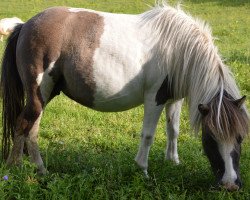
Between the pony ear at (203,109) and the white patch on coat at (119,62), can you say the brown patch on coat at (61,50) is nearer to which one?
the white patch on coat at (119,62)

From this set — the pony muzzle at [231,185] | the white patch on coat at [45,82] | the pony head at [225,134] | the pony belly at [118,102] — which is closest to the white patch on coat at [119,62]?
the pony belly at [118,102]

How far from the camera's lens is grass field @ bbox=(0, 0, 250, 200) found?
12.5ft

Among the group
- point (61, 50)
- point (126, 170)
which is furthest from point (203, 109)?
point (61, 50)

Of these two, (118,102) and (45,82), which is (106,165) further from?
(45,82)

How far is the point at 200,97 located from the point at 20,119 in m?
1.91

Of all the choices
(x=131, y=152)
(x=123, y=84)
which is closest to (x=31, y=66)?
(x=123, y=84)

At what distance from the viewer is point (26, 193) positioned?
3762 mm

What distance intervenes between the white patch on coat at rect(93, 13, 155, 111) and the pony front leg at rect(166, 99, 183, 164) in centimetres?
70

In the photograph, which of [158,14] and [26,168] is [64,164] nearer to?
[26,168]

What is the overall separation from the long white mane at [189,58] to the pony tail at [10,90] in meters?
A: 1.47

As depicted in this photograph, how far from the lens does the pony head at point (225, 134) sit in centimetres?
352

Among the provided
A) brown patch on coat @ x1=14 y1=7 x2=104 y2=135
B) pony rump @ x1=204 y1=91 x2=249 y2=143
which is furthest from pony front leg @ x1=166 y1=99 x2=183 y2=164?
pony rump @ x1=204 y1=91 x2=249 y2=143

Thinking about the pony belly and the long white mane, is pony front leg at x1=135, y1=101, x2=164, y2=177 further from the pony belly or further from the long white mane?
the long white mane

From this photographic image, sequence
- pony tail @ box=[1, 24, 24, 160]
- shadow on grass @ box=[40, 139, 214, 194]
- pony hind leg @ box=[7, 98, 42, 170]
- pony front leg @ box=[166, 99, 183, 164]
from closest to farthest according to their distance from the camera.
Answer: shadow on grass @ box=[40, 139, 214, 194] → pony hind leg @ box=[7, 98, 42, 170] → pony tail @ box=[1, 24, 24, 160] → pony front leg @ box=[166, 99, 183, 164]
